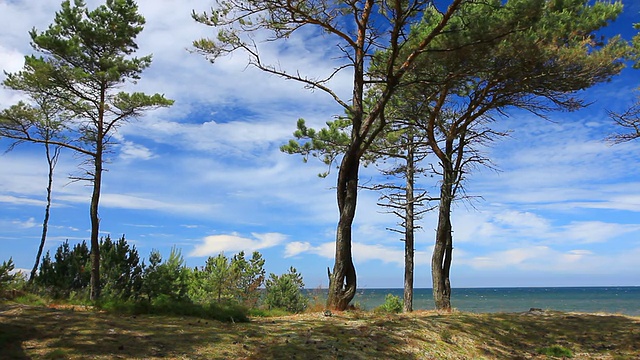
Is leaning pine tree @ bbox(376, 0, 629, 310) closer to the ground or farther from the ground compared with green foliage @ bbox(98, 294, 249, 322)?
farther from the ground

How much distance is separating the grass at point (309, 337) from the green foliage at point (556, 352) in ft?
0.05

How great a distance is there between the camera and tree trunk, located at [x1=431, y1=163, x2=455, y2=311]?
1265 cm

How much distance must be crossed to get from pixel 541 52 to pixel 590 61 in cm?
132

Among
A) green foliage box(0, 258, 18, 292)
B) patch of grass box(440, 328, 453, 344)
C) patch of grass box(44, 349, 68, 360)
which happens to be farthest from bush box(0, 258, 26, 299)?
patch of grass box(440, 328, 453, 344)

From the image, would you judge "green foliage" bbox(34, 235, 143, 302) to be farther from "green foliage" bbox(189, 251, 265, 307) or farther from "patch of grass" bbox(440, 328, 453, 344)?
"patch of grass" bbox(440, 328, 453, 344)

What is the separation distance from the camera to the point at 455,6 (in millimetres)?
9586

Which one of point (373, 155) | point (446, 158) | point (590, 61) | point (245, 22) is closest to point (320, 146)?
point (373, 155)

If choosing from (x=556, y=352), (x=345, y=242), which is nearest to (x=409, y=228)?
(x=345, y=242)

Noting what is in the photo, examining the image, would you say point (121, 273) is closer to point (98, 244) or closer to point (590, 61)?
point (98, 244)

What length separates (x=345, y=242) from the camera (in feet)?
32.5

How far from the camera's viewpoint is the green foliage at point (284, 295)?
57.6 ft

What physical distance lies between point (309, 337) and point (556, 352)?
438 centimetres

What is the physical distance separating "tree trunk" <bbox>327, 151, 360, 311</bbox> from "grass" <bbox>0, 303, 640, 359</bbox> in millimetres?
638

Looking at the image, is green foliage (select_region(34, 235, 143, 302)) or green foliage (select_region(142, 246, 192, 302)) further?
green foliage (select_region(34, 235, 143, 302))
